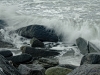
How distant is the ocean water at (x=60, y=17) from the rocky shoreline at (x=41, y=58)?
468mm

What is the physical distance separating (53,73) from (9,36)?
7.56 m

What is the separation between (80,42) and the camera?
12.8 metres

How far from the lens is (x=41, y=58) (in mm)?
10281

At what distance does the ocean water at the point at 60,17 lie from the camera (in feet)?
48.4

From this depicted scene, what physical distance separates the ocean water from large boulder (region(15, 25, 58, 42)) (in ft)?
1.38

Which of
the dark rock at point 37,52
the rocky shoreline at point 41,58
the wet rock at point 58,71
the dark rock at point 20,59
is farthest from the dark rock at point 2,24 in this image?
the wet rock at point 58,71

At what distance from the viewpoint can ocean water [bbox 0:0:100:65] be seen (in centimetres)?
1474

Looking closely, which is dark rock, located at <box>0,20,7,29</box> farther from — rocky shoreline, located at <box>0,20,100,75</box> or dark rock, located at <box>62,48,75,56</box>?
dark rock, located at <box>62,48,75,56</box>

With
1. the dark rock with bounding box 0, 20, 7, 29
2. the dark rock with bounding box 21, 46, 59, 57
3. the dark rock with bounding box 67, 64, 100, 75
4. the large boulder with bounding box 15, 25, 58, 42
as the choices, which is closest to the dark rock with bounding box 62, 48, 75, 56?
the dark rock with bounding box 21, 46, 59, 57

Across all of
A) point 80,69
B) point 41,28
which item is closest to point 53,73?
point 80,69

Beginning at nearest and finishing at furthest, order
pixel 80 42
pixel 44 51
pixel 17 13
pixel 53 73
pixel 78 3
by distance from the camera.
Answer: pixel 53 73 → pixel 44 51 → pixel 80 42 → pixel 17 13 → pixel 78 3

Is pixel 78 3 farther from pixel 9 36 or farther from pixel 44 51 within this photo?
pixel 44 51

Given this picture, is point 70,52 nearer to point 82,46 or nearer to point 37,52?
point 82,46

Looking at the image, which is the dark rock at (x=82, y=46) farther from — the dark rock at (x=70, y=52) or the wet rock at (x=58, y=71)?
the wet rock at (x=58, y=71)
